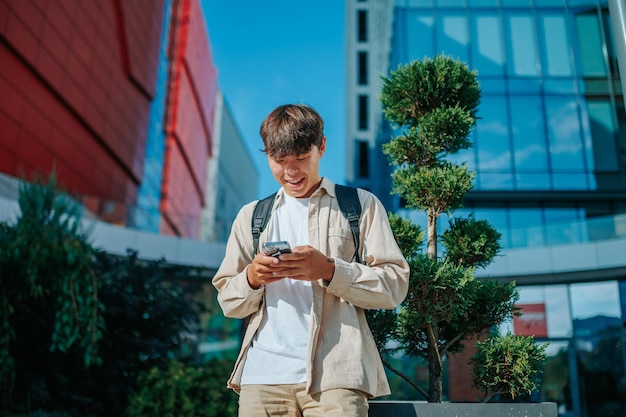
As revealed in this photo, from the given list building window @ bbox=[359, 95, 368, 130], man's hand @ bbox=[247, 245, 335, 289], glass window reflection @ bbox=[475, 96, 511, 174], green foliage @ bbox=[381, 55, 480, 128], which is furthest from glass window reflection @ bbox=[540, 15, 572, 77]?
man's hand @ bbox=[247, 245, 335, 289]

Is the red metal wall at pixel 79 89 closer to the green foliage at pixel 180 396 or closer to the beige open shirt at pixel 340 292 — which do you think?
the green foliage at pixel 180 396

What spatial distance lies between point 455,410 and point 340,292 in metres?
1.00

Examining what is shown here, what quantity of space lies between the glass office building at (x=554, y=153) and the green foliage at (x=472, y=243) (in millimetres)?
13084

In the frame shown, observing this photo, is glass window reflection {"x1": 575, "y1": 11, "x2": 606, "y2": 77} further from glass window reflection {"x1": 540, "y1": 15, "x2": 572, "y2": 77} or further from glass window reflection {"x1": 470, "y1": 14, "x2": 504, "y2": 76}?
glass window reflection {"x1": 470, "y1": 14, "x2": 504, "y2": 76}

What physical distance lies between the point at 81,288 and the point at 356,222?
298 inches

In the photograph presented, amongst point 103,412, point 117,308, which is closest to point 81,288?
point 117,308

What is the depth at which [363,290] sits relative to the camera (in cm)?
201

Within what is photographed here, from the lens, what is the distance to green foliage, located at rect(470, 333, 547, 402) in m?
3.16

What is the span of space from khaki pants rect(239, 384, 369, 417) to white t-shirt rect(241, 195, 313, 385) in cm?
3

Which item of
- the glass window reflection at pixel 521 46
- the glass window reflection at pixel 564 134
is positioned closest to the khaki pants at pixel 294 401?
the glass window reflection at pixel 564 134

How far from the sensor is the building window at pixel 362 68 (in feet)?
107

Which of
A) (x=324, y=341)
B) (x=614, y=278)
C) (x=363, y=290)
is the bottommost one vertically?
(x=324, y=341)

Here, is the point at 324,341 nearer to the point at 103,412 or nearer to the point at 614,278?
the point at 103,412

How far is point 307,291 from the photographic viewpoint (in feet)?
7.01
